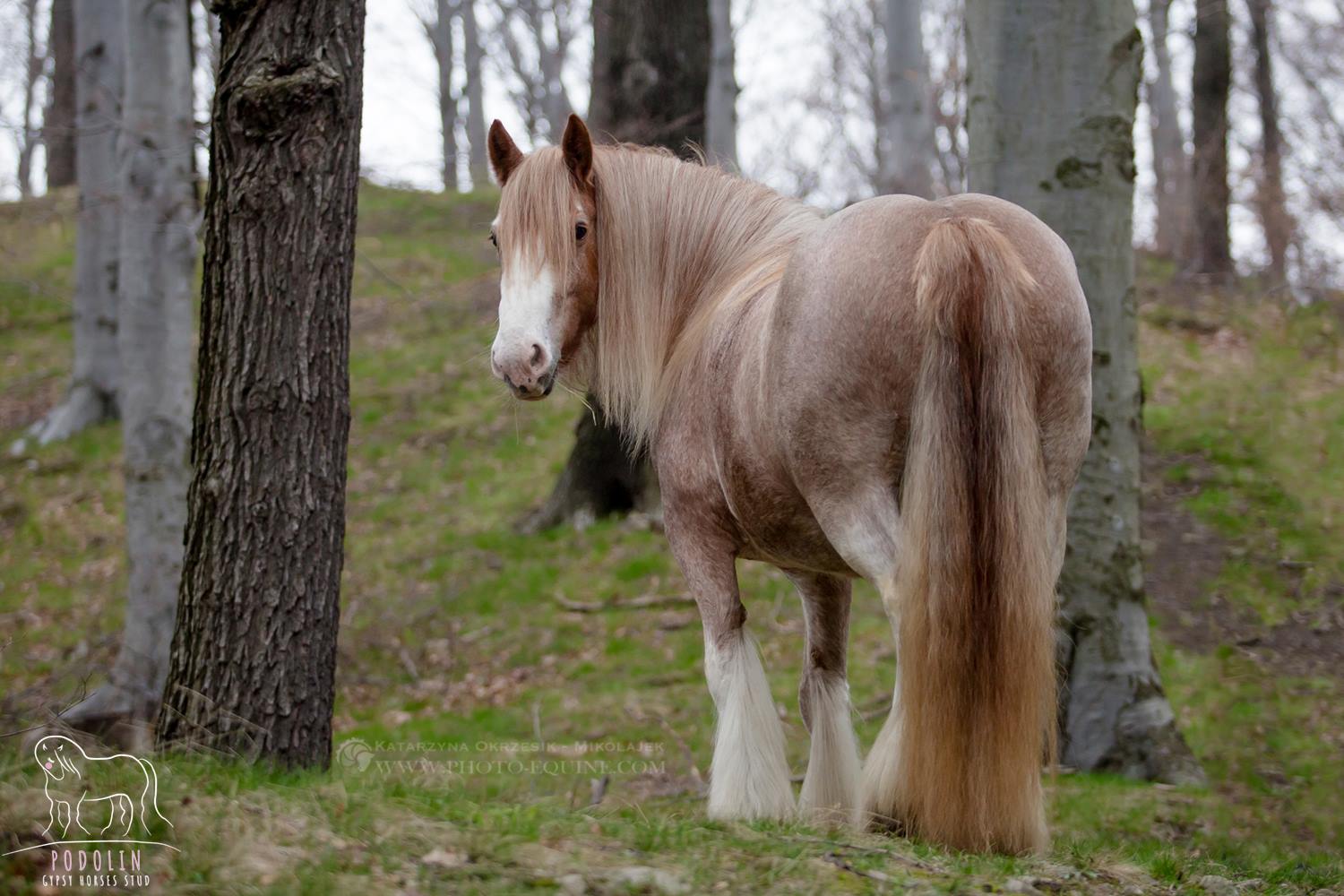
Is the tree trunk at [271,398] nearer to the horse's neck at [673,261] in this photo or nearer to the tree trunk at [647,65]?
the horse's neck at [673,261]

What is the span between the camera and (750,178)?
479 centimetres

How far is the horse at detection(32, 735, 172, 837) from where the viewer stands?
8.80 feet

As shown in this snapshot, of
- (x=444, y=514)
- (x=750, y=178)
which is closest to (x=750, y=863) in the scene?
(x=750, y=178)

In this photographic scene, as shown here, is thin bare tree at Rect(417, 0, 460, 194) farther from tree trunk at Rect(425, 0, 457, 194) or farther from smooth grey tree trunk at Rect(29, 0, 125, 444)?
smooth grey tree trunk at Rect(29, 0, 125, 444)

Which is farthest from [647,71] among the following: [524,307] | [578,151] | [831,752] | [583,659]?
[831,752]

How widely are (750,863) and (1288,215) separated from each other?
15361mm

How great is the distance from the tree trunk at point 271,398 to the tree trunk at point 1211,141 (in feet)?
42.8

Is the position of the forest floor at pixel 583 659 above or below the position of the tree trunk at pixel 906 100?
below

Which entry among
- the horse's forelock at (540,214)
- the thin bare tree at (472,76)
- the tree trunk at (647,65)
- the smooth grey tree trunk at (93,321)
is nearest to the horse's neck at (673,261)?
the horse's forelock at (540,214)

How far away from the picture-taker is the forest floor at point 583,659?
2.97m

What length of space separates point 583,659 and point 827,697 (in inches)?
157

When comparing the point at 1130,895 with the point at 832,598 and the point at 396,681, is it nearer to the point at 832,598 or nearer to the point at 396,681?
the point at 832,598

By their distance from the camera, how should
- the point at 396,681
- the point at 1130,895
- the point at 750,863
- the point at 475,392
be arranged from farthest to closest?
1. the point at 475,392
2. the point at 396,681
3. the point at 1130,895
4. the point at 750,863

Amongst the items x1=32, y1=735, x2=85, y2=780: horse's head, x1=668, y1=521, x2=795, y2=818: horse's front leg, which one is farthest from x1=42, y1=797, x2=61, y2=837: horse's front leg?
x1=668, y1=521, x2=795, y2=818: horse's front leg
